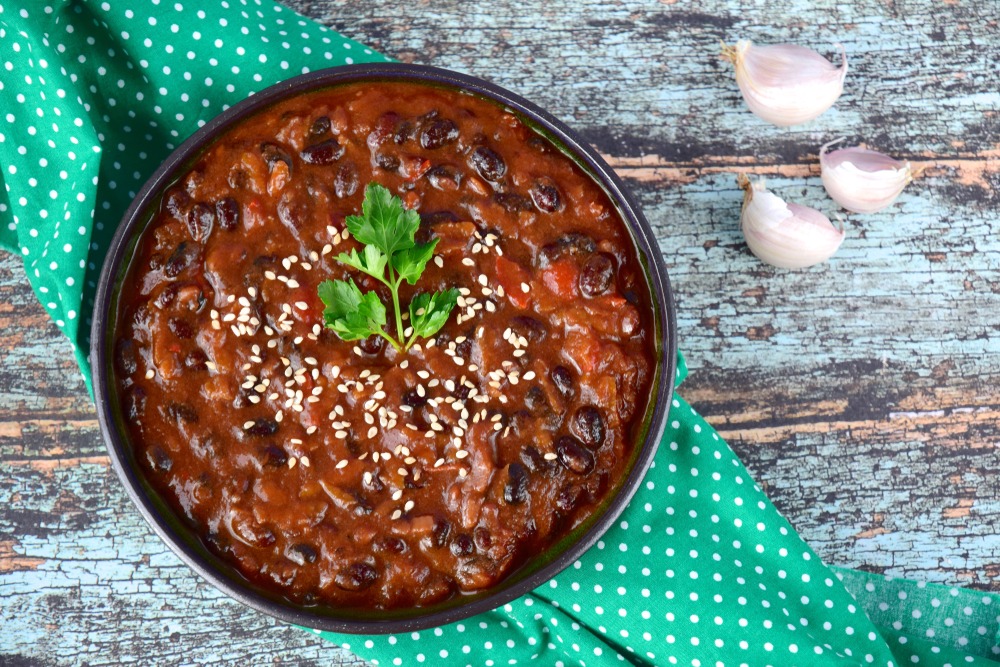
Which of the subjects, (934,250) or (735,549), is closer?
(735,549)

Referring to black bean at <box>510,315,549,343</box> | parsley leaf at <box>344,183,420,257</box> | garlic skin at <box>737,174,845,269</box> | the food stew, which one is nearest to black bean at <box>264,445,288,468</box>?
the food stew

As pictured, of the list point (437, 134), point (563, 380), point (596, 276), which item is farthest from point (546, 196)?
point (563, 380)

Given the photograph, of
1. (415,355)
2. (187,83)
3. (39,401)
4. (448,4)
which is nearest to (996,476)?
(415,355)

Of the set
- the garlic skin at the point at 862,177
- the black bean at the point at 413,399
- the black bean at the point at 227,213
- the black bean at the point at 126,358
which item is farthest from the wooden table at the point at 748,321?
the black bean at the point at 413,399

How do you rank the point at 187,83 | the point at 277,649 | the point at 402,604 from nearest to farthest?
1. the point at 402,604
2. the point at 187,83
3. the point at 277,649

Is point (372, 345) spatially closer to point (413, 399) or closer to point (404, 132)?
point (413, 399)

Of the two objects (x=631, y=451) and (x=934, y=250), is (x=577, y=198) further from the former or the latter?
(x=934, y=250)
